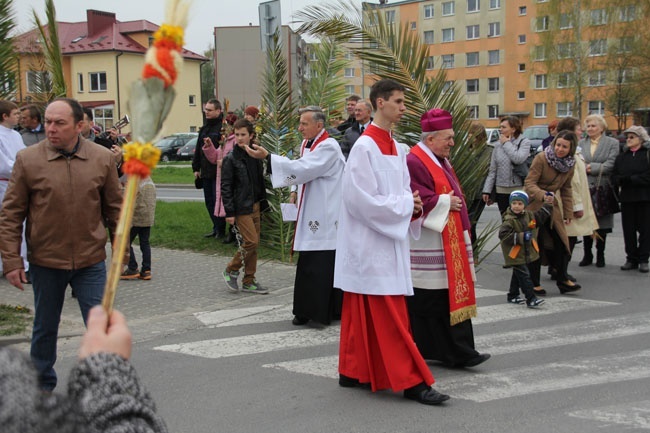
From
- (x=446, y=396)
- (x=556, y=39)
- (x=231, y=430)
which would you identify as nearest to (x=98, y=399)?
(x=231, y=430)

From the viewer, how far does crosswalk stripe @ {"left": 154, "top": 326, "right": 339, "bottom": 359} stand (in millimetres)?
6496

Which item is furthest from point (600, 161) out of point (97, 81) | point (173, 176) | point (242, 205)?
point (97, 81)

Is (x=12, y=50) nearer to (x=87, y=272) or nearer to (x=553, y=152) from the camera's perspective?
(x=87, y=272)

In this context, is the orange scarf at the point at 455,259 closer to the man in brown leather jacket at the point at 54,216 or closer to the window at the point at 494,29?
the man in brown leather jacket at the point at 54,216

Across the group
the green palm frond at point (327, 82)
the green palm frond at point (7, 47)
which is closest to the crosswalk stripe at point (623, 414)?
the green palm frond at point (7, 47)

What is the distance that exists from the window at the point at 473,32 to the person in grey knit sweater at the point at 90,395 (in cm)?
6980

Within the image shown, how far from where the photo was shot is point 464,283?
5754mm

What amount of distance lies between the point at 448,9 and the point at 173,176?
158 feet

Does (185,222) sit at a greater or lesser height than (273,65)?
lesser

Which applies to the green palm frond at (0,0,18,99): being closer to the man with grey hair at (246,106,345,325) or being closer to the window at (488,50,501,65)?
the man with grey hair at (246,106,345,325)

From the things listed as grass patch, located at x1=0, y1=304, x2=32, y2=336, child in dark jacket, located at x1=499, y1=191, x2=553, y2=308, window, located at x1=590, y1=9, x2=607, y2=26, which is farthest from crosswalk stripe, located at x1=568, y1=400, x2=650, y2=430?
window, located at x1=590, y1=9, x2=607, y2=26

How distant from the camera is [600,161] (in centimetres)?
1048

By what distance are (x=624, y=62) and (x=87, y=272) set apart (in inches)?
1605

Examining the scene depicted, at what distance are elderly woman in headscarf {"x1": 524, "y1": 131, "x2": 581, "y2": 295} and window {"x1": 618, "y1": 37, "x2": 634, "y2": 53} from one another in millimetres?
35274
